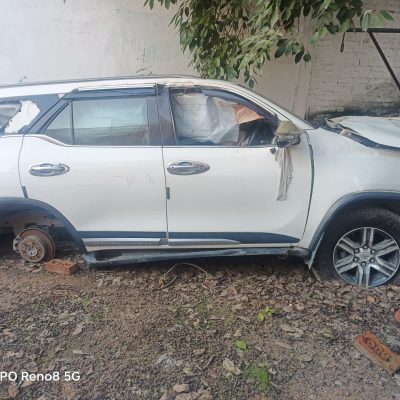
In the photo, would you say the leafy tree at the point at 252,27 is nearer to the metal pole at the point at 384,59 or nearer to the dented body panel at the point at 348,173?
the metal pole at the point at 384,59

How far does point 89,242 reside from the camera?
10.9ft

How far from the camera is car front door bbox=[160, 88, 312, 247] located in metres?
3.08

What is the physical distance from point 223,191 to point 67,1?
5097 mm

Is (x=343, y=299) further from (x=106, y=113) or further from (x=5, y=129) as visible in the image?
(x=5, y=129)

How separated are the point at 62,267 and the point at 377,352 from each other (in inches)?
102

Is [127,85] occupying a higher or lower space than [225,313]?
higher

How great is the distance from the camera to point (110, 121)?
321 centimetres

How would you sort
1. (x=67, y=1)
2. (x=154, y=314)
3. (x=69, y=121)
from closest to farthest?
1. (x=154, y=314)
2. (x=69, y=121)
3. (x=67, y=1)

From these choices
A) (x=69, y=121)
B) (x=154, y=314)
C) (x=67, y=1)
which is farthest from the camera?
(x=67, y=1)

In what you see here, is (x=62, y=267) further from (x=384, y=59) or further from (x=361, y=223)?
(x=384, y=59)

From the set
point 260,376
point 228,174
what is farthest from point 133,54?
point 260,376

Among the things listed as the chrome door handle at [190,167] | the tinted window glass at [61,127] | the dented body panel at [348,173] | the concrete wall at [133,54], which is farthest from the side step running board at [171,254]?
the concrete wall at [133,54]

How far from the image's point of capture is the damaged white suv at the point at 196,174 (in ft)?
10.1

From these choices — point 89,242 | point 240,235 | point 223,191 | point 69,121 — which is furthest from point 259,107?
point 89,242
